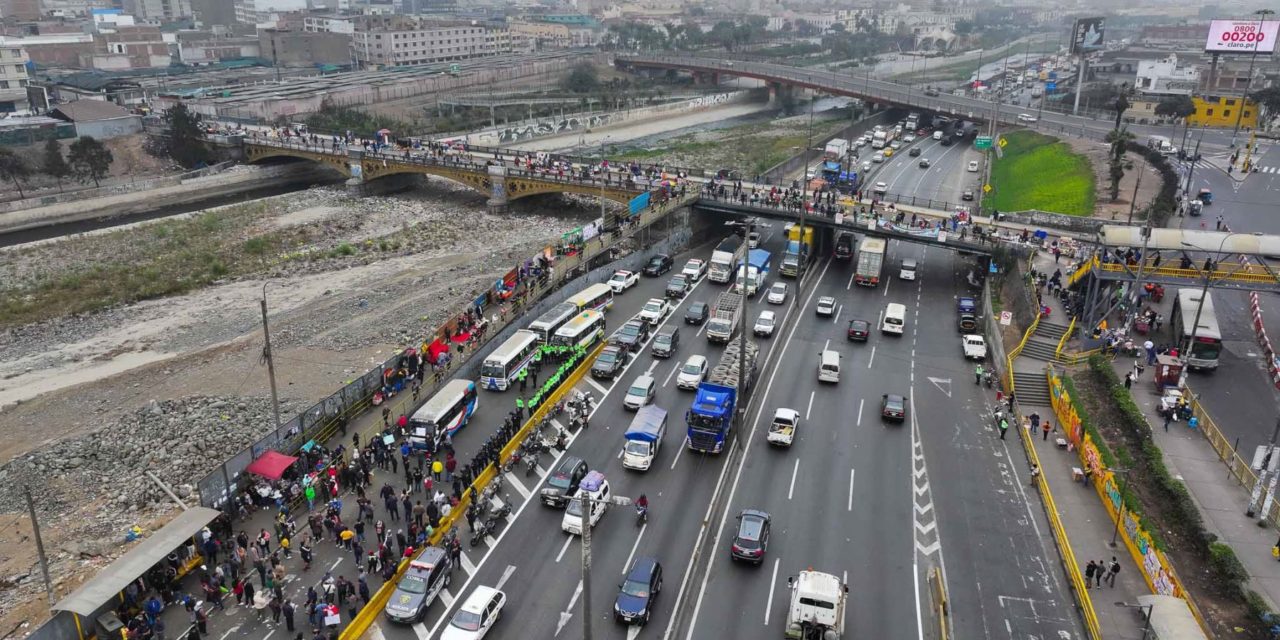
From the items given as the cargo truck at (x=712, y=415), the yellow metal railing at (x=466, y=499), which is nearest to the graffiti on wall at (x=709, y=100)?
the yellow metal railing at (x=466, y=499)

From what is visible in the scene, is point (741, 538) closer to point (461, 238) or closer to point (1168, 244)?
point (1168, 244)

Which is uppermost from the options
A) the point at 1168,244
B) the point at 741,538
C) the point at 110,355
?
the point at 1168,244

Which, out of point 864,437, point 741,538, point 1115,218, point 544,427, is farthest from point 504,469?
point 1115,218

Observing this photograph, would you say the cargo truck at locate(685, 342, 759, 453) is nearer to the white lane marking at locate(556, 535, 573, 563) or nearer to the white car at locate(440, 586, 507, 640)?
the white lane marking at locate(556, 535, 573, 563)

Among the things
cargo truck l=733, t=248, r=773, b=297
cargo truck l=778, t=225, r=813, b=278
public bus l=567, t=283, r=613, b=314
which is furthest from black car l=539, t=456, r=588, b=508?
cargo truck l=778, t=225, r=813, b=278

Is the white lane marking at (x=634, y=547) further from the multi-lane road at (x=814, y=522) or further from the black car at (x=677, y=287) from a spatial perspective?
the black car at (x=677, y=287)

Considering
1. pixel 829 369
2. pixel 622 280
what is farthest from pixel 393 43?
pixel 829 369

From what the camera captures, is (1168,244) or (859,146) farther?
(859,146)

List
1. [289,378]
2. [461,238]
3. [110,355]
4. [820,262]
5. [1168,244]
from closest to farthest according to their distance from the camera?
[1168,244] → [289,378] → [110,355] → [820,262] → [461,238]
